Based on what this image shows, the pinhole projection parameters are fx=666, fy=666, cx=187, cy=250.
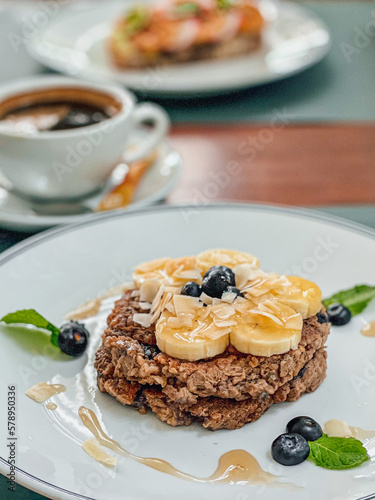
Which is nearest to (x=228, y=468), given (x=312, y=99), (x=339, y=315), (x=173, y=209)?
(x=339, y=315)

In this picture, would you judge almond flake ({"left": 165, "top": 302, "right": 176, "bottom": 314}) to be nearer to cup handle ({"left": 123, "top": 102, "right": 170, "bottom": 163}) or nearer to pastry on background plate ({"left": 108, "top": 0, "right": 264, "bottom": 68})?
cup handle ({"left": 123, "top": 102, "right": 170, "bottom": 163})

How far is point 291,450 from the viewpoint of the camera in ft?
4.45

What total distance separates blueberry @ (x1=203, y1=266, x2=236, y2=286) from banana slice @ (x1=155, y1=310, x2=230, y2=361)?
127 millimetres

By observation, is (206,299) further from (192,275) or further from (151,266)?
(151,266)

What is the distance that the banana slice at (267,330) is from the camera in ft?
4.90

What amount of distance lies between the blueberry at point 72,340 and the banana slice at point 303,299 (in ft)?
1.67

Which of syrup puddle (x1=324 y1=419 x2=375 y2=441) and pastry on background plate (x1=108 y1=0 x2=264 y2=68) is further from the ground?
syrup puddle (x1=324 y1=419 x2=375 y2=441)

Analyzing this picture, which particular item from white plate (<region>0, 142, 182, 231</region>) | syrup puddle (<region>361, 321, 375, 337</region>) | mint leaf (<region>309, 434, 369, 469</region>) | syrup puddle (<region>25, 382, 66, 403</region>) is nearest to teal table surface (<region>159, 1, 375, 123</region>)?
white plate (<region>0, 142, 182, 231</region>)

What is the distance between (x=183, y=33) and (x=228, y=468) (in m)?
2.78

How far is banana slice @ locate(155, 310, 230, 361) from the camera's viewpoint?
1482 mm

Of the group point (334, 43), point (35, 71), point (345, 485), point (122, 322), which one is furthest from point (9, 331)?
point (334, 43)

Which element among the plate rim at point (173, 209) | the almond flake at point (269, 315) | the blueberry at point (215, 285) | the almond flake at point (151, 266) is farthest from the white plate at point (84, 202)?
the almond flake at point (269, 315)

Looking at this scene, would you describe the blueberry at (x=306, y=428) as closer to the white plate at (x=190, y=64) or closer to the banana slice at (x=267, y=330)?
the banana slice at (x=267, y=330)

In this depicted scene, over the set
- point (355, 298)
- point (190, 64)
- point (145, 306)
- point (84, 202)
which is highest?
point (145, 306)
